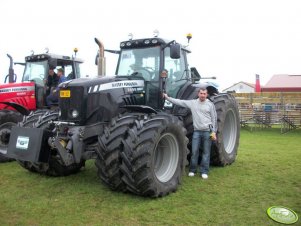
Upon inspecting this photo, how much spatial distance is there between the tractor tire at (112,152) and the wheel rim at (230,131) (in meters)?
3.50

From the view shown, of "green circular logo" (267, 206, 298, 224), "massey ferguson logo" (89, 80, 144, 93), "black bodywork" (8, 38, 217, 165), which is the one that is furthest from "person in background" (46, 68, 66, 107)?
"green circular logo" (267, 206, 298, 224)

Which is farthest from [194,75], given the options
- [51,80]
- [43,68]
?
[43,68]

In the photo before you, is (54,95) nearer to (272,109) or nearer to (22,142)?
(22,142)

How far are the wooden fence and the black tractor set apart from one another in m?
10.2

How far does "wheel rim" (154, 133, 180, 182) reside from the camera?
18.8 ft

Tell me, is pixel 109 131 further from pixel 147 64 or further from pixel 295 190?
pixel 295 190

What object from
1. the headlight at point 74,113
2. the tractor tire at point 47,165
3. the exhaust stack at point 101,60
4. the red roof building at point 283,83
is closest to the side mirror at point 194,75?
the exhaust stack at point 101,60

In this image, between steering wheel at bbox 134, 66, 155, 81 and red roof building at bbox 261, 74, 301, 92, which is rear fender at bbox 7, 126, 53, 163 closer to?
steering wheel at bbox 134, 66, 155, 81

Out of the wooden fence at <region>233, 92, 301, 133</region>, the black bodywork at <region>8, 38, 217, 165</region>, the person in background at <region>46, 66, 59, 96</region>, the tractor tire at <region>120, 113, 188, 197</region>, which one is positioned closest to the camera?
the tractor tire at <region>120, 113, 188, 197</region>

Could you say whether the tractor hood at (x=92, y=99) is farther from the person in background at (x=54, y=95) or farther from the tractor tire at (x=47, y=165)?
the person in background at (x=54, y=95)

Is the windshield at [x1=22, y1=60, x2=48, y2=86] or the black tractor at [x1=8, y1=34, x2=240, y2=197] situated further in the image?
the windshield at [x1=22, y1=60, x2=48, y2=86]

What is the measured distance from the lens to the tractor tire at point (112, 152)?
16.5ft

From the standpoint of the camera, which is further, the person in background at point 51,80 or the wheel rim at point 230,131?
the person in background at point 51,80

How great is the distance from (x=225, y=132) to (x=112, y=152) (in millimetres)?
3919
